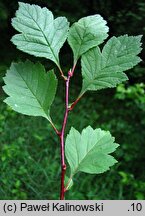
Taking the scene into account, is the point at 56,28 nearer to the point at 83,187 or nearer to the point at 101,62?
the point at 101,62

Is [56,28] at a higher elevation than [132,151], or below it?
higher

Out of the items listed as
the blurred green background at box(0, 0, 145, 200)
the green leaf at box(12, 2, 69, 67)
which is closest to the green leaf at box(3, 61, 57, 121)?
the green leaf at box(12, 2, 69, 67)

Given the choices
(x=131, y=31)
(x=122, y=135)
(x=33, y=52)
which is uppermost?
(x=33, y=52)

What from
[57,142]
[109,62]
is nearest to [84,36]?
[109,62]

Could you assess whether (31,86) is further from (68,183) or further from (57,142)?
(57,142)

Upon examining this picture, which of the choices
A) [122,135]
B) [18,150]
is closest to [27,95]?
[18,150]

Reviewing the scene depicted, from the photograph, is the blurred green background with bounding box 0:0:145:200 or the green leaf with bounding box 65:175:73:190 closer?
the green leaf with bounding box 65:175:73:190

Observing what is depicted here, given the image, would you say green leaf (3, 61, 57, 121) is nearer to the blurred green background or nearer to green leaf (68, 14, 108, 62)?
green leaf (68, 14, 108, 62)
